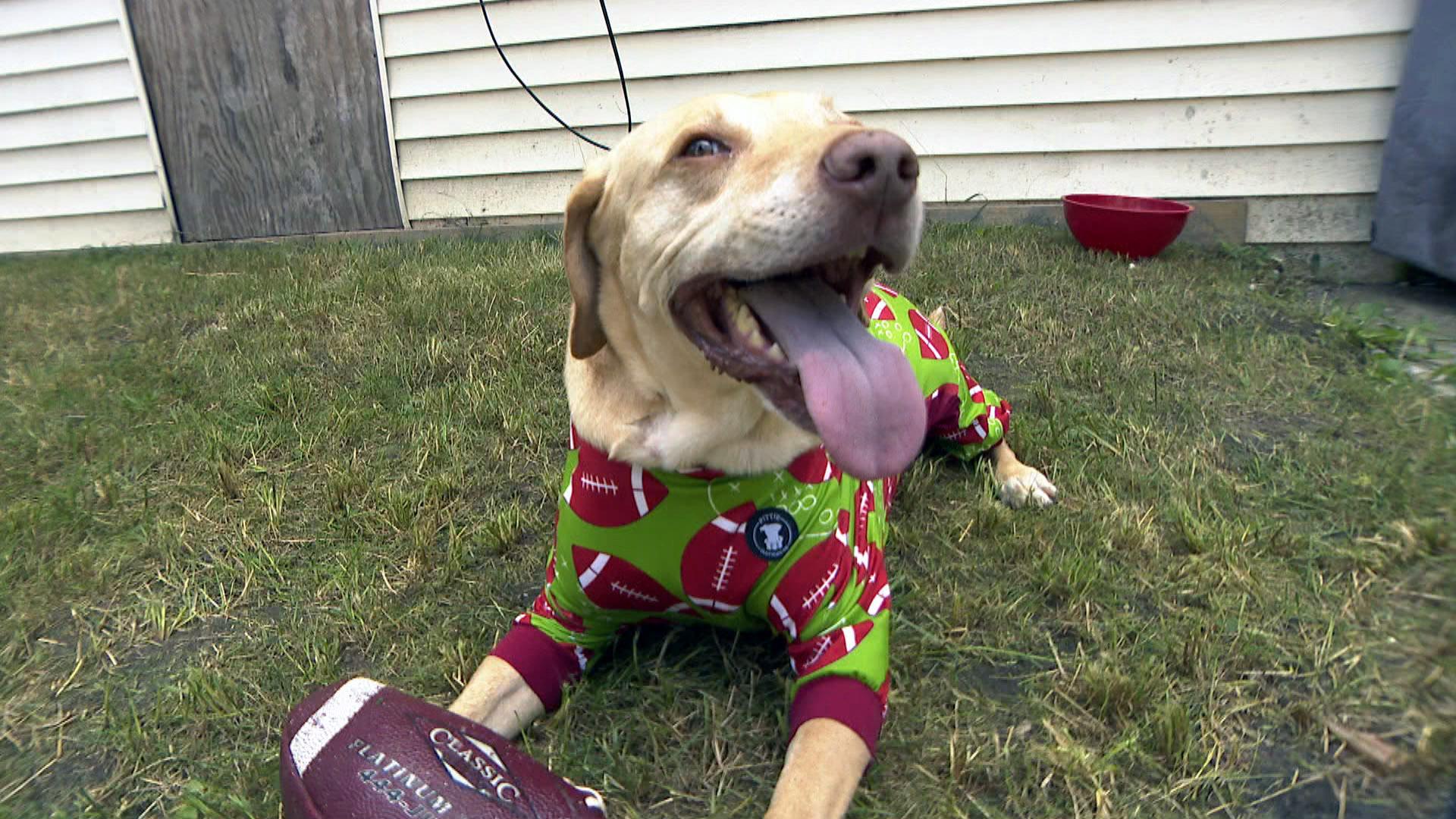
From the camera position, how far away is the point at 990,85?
502 centimetres

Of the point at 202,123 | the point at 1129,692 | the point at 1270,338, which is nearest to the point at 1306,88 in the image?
the point at 1270,338

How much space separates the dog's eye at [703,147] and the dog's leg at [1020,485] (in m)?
1.39

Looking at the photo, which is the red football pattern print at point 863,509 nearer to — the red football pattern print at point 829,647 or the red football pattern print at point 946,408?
the red football pattern print at point 829,647

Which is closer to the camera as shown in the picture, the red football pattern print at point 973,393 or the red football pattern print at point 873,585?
the red football pattern print at point 873,585

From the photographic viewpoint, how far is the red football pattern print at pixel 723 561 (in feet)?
5.52

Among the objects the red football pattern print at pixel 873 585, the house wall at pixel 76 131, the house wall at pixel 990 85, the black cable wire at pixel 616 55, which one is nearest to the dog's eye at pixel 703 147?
the red football pattern print at pixel 873 585

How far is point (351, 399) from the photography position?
128 inches

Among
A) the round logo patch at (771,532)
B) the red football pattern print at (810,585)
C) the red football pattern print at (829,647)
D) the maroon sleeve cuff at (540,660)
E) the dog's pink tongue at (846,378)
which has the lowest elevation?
the maroon sleeve cuff at (540,660)

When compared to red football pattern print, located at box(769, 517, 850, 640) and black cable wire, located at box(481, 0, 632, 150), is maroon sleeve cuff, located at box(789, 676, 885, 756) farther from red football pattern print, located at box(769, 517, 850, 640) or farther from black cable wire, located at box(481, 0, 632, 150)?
black cable wire, located at box(481, 0, 632, 150)

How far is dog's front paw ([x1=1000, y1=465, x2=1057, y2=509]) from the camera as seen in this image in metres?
2.52

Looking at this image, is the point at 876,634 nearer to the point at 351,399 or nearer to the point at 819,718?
the point at 819,718

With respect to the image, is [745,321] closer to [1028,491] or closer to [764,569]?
[764,569]

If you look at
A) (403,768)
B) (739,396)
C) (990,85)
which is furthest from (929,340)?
(990,85)

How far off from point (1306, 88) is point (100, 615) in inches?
216
